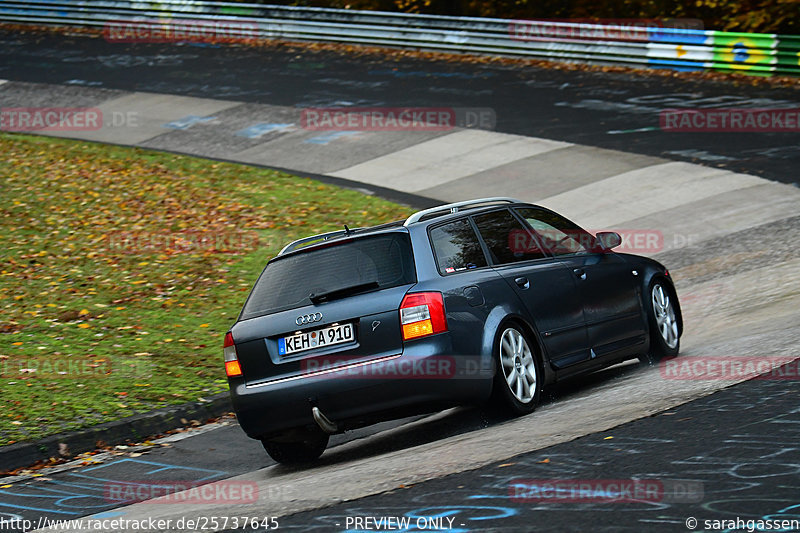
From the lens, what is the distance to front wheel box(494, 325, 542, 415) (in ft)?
25.0

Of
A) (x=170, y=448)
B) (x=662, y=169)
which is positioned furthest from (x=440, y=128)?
(x=170, y=448)

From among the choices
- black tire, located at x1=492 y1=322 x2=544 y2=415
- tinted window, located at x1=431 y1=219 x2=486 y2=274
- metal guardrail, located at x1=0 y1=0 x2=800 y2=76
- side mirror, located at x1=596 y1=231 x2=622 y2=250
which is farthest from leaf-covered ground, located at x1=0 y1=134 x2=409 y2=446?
metal guardrail, located at x1=0 y1=0 x2=800 y2=76

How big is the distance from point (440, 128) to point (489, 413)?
1437cm

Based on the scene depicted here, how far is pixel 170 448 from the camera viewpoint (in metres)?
8.81

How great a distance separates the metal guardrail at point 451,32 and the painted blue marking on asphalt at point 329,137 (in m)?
6.91

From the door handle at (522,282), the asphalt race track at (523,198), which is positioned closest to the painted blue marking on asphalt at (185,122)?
the asphalt race track at (523,198)

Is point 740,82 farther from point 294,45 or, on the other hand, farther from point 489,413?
point 489,413

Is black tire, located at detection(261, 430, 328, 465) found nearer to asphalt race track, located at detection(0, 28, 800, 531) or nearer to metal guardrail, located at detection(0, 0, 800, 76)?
asphalt race track, located at detection(0, 28, 800, 531)

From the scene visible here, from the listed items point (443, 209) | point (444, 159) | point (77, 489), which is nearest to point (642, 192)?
point (444, 159)

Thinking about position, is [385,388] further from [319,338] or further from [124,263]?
[124,263]

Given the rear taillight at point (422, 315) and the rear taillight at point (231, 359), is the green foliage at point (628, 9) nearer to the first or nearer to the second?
the rear taillight at point (422, 315)

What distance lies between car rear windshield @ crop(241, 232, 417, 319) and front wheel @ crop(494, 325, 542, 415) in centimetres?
83

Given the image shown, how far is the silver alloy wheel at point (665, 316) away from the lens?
9.61 m

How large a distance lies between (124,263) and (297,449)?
7669mm
